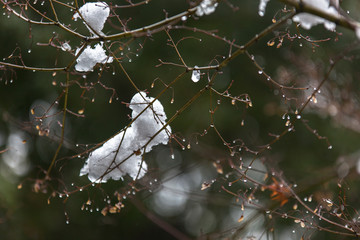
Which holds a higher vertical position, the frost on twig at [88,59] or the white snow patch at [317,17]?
the white snow patch at [317,17]

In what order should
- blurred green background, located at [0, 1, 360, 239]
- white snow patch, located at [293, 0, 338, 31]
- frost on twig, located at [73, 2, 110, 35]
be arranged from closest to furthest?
1. white snow patch, located at [293, 0, 338, 31]
2. frost on twig, located at [73, 2, 110, 35]
3. blurred green background, located at [0, 1, 360, 239]

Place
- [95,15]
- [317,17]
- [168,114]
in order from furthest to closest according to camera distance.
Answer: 1. [168,114]
2. [95,15]
3. [317,17]

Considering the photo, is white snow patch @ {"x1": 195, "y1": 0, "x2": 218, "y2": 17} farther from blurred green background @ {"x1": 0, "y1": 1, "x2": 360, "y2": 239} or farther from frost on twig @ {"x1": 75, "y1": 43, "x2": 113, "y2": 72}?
blurred green background @ {"x1": 0, "y1": 1, "x2": 360, "y2": 239}

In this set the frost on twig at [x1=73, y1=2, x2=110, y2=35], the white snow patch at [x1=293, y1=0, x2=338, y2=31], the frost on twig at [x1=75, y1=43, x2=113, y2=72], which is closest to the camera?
the white snow patch at [x1=293, y1=0, x2=338, y2=31]

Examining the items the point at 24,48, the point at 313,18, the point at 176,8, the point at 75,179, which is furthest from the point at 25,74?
the point at 313,18

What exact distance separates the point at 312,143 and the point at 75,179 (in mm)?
2962

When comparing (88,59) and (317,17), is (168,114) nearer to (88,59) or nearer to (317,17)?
(88,59)

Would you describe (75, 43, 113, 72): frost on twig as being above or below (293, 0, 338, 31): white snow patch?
below

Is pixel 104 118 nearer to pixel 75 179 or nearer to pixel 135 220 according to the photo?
pixel 75 179

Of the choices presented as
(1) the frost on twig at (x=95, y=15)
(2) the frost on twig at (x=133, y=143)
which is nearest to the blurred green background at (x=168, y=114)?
(2) the frost on twig at (x=133, y=143)

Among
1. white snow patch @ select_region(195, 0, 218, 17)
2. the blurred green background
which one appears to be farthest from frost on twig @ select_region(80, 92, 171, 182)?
the blurred green background

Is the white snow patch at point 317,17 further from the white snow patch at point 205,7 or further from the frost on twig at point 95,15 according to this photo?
the frost on twig at point 95,15

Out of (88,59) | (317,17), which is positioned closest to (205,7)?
(317,17)

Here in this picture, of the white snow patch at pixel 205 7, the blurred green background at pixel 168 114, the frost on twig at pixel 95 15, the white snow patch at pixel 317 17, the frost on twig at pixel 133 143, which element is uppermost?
the white snow patch at pixel 317 17
